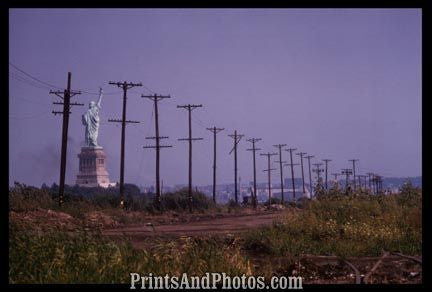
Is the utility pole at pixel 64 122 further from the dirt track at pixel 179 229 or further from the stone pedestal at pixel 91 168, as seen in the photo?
the stone pedestal at pixel 91 168

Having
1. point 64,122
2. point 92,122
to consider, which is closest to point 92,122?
point 92,122

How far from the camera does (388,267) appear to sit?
11242 millimetres

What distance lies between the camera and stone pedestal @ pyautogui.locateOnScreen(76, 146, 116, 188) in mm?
81312

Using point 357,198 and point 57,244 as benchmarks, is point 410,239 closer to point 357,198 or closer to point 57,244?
point 357,198

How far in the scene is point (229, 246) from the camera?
13211 millimetres

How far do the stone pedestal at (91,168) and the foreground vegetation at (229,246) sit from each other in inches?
2460

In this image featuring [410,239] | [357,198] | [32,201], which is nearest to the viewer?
[410,239]

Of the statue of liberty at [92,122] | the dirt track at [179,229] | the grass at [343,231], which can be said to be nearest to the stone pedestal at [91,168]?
the statue of liberty at [92,122]

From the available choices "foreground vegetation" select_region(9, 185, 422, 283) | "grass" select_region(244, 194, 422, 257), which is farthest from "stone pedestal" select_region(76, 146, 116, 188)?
"grass" select_region(244, 194, 422, 257)

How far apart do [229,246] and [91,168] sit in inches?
2797

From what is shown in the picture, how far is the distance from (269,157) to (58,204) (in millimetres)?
46058

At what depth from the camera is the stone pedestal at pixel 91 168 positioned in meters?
81.3

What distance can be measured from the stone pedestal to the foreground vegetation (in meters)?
62.5
